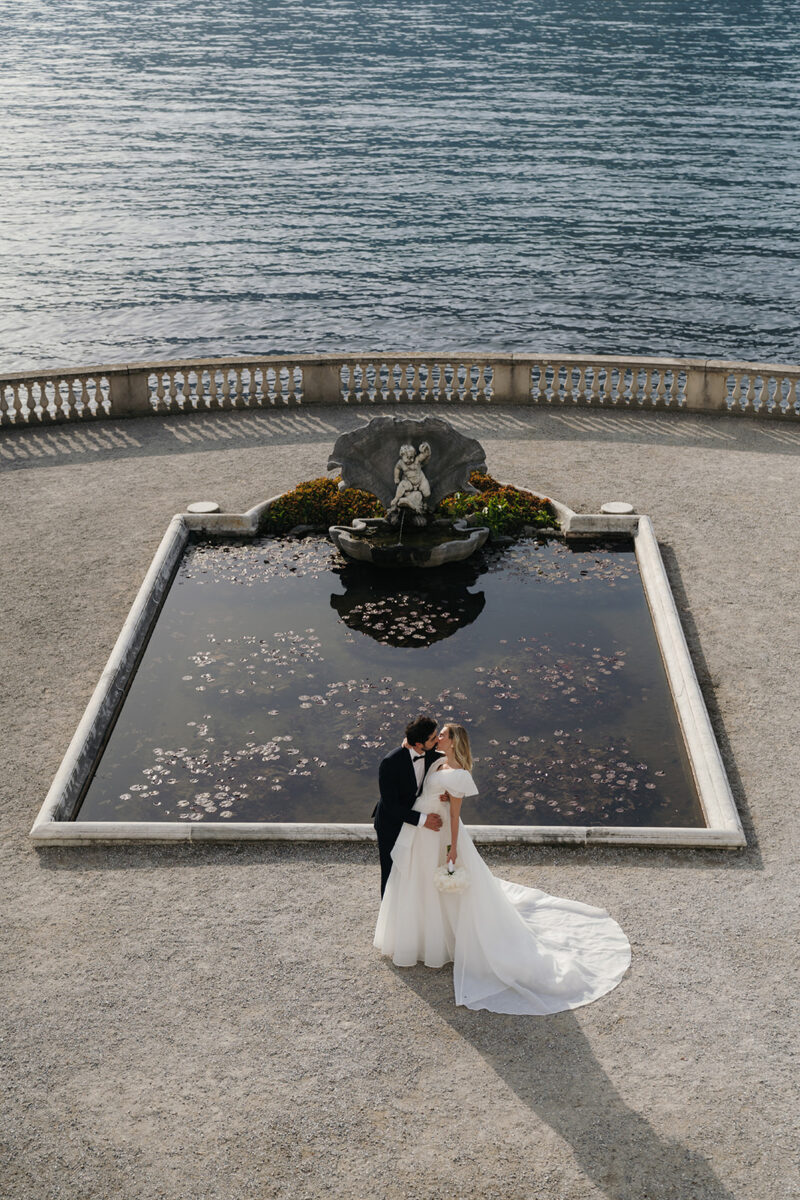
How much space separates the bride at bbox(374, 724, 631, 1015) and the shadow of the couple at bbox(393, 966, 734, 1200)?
0.20 meters

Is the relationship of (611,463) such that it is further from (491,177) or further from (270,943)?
(491,177)

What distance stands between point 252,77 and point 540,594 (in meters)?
102

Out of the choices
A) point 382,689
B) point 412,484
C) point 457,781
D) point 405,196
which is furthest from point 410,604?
point 405,196

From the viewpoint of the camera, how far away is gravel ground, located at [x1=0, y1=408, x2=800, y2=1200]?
9.89 metres

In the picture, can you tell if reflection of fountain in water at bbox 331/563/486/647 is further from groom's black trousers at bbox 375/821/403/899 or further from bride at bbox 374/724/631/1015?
bride at bbox 374/724/631/1015

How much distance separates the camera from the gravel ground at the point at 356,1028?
9.89 meters

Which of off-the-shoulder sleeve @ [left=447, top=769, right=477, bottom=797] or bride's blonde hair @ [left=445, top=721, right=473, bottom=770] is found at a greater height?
bride's blonde hair @ [left=445, top=721, right=473, bottom=770]

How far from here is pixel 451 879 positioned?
1153cm

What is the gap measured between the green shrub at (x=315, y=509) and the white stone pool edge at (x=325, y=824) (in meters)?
3.67

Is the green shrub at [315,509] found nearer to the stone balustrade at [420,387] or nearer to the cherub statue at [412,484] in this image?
the cherub statue at [412,484]

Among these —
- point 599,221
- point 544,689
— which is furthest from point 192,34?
point 544,689

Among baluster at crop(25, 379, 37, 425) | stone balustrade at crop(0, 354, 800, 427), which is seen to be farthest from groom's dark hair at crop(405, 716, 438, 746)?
baluster at crop(25, 379, 37, 425)

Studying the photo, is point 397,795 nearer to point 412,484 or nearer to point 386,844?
point 386,844

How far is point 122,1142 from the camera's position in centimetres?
1013
